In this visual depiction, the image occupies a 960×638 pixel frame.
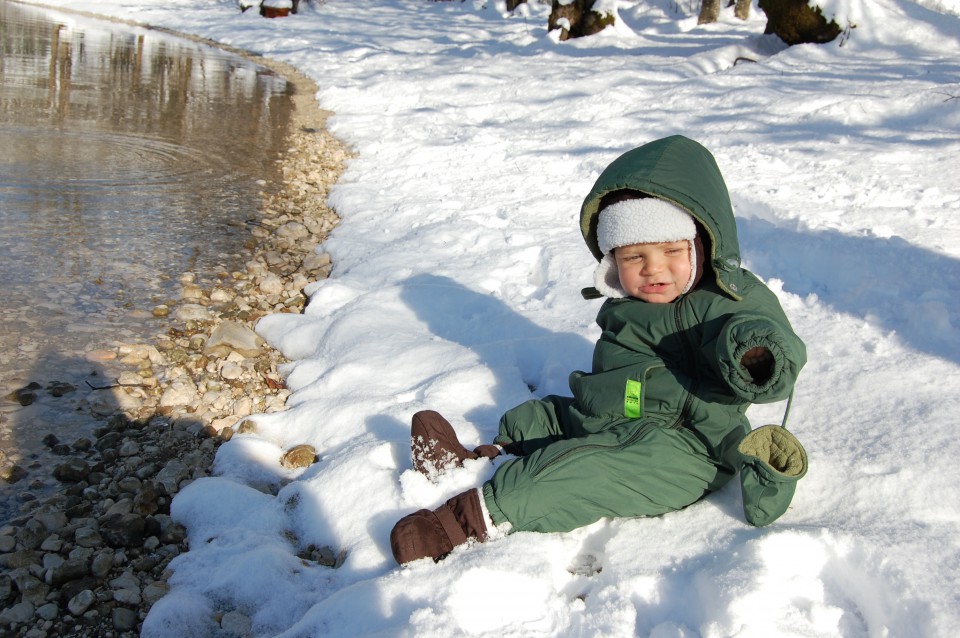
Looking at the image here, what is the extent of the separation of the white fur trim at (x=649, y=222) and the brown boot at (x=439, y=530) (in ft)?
2.97

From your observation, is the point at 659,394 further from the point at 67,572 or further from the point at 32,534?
the point at 32,534

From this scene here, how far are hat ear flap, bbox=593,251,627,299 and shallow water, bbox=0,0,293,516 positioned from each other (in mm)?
1993

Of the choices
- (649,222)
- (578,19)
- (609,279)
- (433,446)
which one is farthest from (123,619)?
(578,19)

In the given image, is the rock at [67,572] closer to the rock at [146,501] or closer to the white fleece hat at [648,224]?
the rock at [146,501]

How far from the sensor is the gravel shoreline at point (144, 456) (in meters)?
2.13

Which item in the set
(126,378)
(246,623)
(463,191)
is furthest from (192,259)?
(246,623)

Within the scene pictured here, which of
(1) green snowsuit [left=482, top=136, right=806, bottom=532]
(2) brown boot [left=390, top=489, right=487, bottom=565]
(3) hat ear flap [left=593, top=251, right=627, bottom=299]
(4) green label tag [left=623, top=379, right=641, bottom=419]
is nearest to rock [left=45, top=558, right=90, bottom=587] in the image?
(2) brown boot [left=390, top=489, right=487, bottom=565]

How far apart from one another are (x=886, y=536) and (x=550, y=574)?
851mm

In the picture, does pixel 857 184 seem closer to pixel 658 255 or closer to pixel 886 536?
pixel 658 255

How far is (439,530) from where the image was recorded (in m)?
2.12

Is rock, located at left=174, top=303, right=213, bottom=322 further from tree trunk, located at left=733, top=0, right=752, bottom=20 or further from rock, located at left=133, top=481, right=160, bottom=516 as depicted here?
tree trunk, located at left=733, top=0, right=752, bottom=20

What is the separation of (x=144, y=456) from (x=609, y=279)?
1.79 m

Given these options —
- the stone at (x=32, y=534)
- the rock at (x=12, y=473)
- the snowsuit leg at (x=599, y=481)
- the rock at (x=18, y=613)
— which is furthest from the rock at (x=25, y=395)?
the snowsuit leg at (x=599, y=481)

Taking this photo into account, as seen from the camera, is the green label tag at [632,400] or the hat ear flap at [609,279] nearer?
the green label tag at [632,400]
